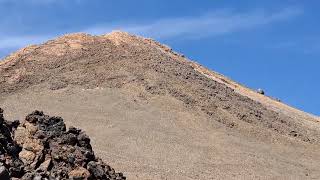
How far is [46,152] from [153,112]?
27.7 meters

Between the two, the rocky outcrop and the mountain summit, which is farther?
the mountain summit

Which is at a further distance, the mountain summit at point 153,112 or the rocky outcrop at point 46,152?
the mountain summit at point 153,112

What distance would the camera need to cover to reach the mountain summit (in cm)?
3791

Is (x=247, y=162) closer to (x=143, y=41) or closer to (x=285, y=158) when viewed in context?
(x=285, y=158)

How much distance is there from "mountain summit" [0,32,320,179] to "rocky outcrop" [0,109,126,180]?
37.5ft

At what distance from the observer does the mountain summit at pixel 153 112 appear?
37.9 meters

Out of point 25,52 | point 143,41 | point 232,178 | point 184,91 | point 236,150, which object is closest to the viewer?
point 232,178

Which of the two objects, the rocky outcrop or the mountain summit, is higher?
the mountain summit

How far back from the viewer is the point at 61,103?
4678 cm

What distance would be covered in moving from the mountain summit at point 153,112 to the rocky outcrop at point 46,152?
11.4m

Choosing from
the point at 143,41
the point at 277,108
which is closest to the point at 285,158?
the point at 277,108

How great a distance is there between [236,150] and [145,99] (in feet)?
29.6

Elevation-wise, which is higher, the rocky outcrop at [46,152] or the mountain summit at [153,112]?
the mountain summit at [153,112]

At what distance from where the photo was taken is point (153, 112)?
45.8m
